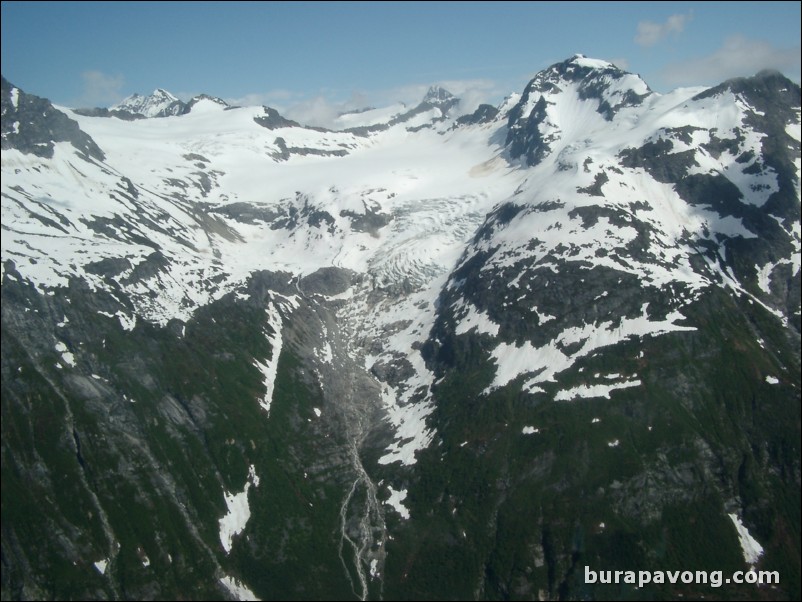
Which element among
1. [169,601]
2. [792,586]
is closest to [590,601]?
[792,586]

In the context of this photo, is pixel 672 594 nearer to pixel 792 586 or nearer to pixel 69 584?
pixel 792 586

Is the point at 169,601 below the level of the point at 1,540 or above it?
below

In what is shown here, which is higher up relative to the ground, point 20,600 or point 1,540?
point 1,540

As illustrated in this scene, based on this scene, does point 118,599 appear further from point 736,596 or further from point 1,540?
point 736,596

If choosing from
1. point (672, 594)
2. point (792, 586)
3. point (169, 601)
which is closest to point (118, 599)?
point (169, 601)

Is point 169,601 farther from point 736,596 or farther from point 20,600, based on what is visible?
point 736,596

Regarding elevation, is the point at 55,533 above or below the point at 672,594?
above

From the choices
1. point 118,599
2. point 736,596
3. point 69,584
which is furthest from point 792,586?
point 69,584
